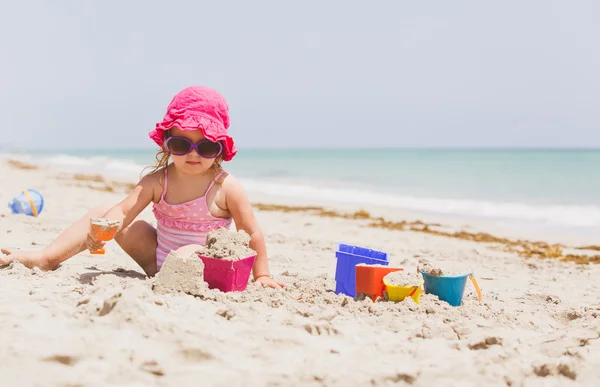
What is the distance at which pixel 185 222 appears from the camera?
353cm

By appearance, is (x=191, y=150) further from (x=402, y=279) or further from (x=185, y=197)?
(x=402, y=279)

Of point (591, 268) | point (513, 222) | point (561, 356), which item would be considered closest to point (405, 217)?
point (513, 222)

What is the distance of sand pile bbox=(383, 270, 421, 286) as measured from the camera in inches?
117

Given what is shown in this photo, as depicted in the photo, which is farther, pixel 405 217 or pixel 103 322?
pixel 405 217

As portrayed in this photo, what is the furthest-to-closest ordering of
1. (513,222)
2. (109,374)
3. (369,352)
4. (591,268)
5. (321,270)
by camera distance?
(513,222)
(591,268)
(321,270)
(369,352)
(109,374)

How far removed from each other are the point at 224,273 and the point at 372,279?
818mm

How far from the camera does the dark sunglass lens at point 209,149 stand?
340 centimetres

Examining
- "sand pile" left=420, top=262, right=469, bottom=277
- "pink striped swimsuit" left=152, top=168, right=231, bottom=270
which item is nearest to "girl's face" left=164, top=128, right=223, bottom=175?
"pink striped swimsuit" left=152, top=168, right=231, bottom=270

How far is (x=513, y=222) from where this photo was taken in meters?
9.85

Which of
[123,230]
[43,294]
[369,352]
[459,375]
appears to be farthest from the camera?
[123,230]

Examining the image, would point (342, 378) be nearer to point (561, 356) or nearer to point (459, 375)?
point (459, 375)

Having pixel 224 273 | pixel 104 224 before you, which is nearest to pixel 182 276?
pixel 224 273

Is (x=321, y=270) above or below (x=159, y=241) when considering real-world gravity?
below

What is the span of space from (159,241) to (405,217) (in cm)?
706
